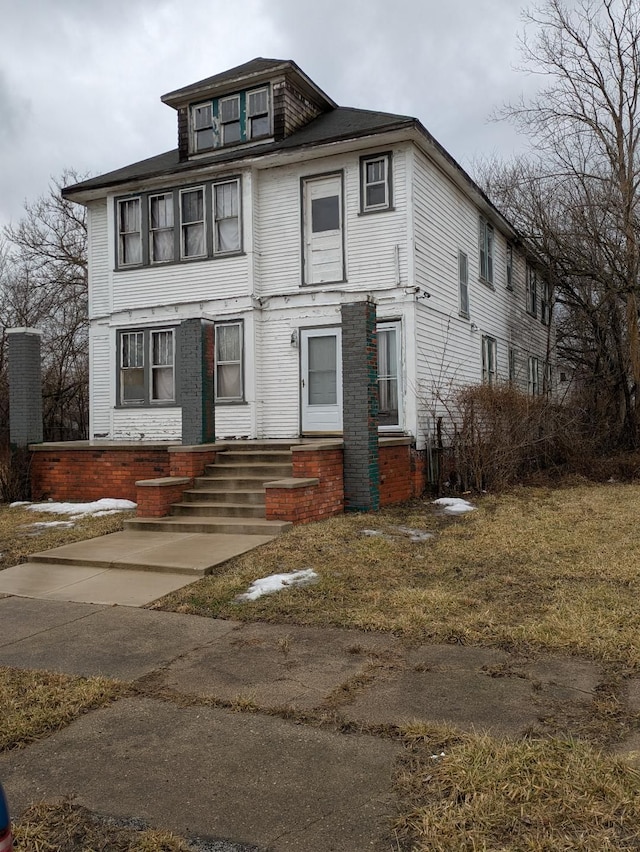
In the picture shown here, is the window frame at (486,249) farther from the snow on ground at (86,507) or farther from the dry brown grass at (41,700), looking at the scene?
the dry brown grass at (41,700)

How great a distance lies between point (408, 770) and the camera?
290cm

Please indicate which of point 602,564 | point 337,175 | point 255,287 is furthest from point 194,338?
point 602,564

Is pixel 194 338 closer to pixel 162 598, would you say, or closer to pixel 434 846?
pixel 162 598

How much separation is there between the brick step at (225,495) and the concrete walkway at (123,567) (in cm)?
109

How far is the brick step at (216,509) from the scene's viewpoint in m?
8.90

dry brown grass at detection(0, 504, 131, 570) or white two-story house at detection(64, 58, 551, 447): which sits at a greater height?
white two-story house at detection(64, 58, 551, 447)

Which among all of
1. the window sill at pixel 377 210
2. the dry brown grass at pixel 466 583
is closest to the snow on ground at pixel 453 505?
the dry brown grass at pixel 466 583

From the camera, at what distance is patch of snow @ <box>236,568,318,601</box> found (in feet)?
19.1

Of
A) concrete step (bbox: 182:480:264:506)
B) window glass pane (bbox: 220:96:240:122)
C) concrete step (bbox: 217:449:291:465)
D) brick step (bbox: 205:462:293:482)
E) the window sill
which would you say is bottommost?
concrete step (bbox: 182:480:264:506)

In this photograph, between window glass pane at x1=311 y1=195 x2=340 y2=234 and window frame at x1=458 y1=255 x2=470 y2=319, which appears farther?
window frame at x1=458 y1=255 x2=470 y2=319

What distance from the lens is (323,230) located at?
13.7m

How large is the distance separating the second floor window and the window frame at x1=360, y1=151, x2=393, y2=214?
443 cm

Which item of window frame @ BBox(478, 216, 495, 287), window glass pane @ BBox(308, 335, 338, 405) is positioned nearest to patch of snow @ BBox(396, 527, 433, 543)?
window glass pane @ BBox(308, 335, 338, 405)

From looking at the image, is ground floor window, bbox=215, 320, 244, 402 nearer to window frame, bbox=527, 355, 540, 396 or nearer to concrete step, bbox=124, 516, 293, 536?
concrete step, bbox=124, 516, 293, 536
